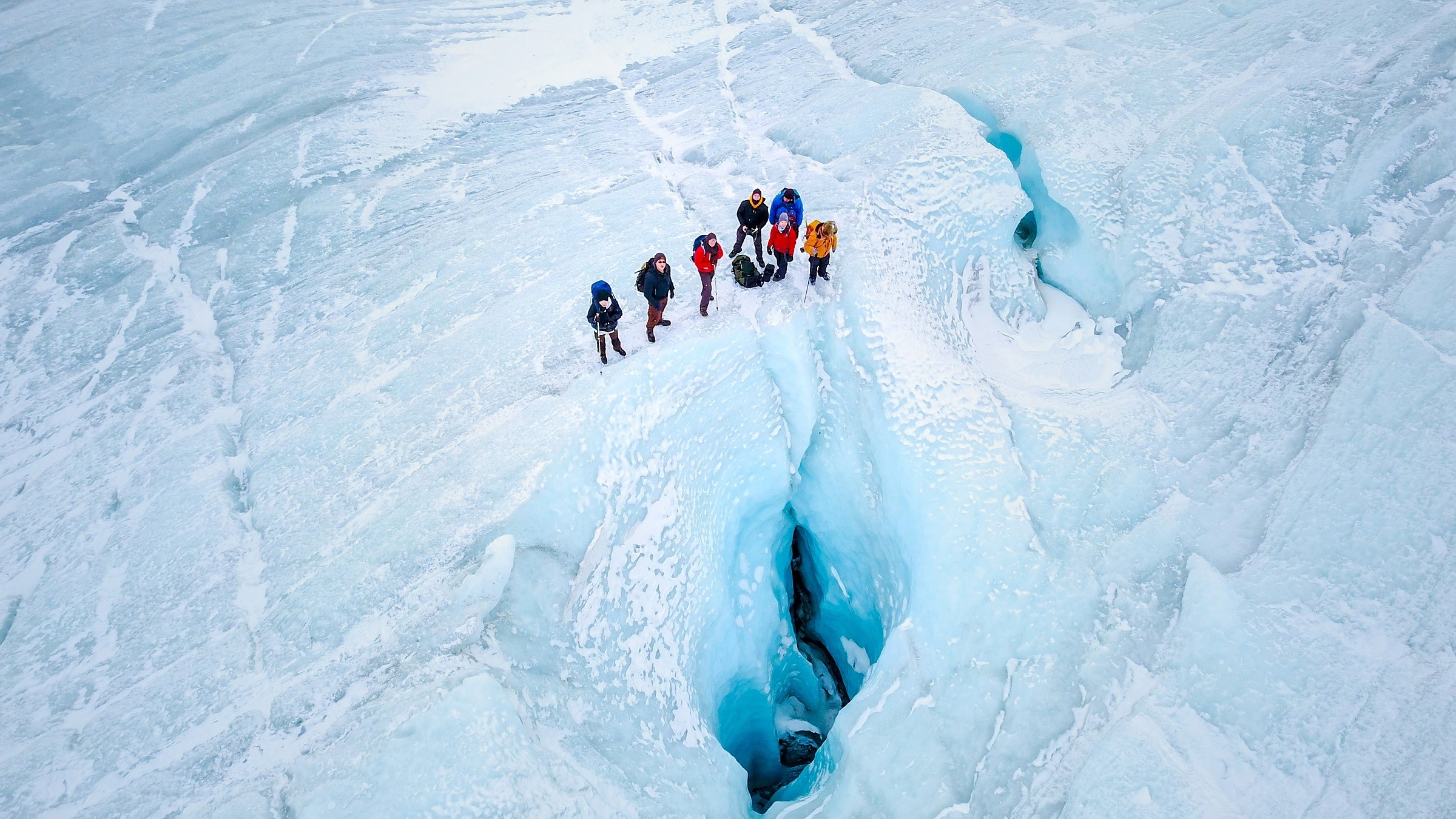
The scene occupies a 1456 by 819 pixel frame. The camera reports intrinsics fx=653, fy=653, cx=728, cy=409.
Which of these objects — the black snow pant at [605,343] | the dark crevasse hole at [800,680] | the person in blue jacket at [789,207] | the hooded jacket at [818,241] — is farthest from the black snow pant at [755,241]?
the dark crevasse hole at [800,680]

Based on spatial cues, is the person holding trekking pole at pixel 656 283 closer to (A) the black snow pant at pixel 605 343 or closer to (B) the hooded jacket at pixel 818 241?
(A) the black snow pant at pixel 605 343

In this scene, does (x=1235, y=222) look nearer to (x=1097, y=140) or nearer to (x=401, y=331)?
(x=1097, y=140)

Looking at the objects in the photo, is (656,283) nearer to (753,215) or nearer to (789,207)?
(753,215)

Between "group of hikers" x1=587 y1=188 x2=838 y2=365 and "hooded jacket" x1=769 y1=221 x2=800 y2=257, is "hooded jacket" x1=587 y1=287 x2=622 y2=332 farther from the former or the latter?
"hooded jacket" x1=769 y1=221 x2=800 y2=257

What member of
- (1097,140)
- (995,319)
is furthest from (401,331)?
(1097,140)

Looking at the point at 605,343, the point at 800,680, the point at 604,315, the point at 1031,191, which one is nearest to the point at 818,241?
the point at 604,315

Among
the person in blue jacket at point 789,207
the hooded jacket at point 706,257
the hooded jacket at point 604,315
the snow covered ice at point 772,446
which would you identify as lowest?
the snow covered ice at point 772,446

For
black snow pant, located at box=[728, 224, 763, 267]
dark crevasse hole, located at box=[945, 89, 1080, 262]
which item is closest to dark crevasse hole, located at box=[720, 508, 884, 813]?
black snow pant, located at box=[728, 224, 763, 267]
